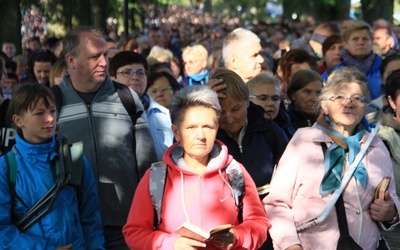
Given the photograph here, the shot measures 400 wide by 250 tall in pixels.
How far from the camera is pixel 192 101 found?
5438mm

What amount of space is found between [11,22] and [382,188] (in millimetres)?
18808

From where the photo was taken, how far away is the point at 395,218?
5.99m

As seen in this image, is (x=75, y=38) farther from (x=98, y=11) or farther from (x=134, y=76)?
(x=98, y=11)

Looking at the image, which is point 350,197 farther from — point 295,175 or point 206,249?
point 206,249

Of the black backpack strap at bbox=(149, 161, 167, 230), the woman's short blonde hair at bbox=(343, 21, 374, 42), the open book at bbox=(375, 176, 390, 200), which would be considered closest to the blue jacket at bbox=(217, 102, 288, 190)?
the open book at bbox=(375, 176, 390, 200)

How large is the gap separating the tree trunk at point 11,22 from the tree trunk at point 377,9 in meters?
13.5

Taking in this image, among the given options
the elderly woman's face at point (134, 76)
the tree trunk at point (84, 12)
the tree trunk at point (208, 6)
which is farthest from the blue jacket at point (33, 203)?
the tree trunk at point (208, 6)

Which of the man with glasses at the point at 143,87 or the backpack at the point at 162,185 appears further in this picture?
the man with glasses at the point at 143,87

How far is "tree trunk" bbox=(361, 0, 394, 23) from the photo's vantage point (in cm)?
3328

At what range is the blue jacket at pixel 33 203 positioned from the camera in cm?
572

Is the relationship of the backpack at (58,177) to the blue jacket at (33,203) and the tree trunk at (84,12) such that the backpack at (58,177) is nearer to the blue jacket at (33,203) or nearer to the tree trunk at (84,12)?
the blue jacket at (33,203)

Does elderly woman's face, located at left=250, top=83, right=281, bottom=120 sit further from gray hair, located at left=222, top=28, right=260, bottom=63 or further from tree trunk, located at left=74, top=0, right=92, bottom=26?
tree trunk, located at left=74, top=0, right=92, bottom=26

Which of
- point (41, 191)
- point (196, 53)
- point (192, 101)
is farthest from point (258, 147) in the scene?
point (196, 53)

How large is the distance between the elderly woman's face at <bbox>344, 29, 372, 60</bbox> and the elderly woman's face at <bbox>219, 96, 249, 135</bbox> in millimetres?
5398
